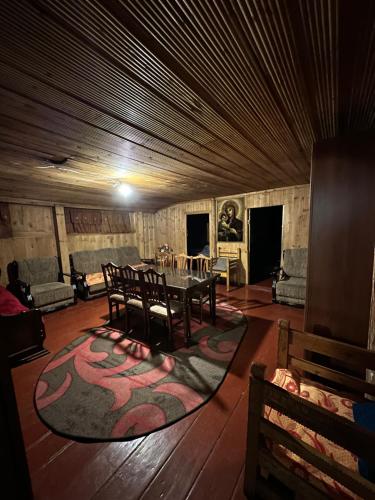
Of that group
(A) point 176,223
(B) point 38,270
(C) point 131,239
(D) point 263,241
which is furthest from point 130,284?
(D) point 263,241

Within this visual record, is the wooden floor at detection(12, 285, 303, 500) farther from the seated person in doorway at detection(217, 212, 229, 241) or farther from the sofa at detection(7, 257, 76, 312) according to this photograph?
the seated person in doorway at detection(217, 212, 229, 241)

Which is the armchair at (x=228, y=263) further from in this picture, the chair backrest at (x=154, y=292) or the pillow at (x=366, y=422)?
the pillow at (x=366, y=422)

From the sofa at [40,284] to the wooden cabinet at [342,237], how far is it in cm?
394

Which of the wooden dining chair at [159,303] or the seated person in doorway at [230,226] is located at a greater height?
the seated person in doorway at [230,226]

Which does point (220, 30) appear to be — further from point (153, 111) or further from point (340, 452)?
point (340, 452)

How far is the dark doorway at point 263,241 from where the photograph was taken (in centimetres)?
538

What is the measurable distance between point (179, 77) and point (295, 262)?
3.97m

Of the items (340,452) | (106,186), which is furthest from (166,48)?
(106,186)

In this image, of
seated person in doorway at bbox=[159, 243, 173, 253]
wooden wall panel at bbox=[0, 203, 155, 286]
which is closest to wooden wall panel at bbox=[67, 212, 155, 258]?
wooden wall panel at bbox=[0, 203, 155, 286]

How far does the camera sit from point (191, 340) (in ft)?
8.89

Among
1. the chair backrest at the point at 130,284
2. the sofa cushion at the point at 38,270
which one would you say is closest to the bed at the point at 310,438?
the chair backrest at the point at 130,284

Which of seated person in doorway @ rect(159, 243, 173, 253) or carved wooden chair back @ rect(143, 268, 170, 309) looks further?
seated person in doorway @ rect(159, 243, 173, 253)

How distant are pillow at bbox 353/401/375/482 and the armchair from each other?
383cm

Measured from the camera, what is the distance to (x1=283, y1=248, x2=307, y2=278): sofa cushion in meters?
4.13
